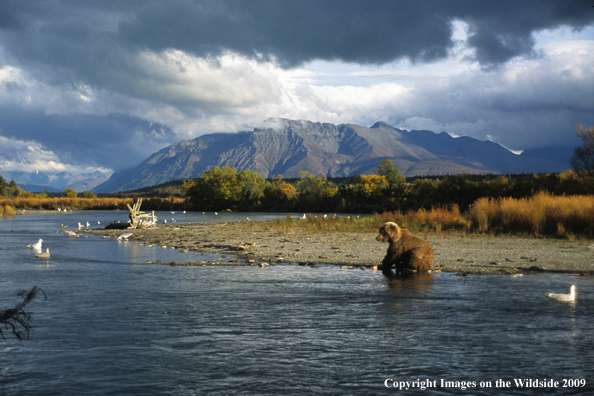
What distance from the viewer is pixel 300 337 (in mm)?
8516

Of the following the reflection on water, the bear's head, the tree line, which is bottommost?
the reflection on water

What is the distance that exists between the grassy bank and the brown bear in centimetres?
1285

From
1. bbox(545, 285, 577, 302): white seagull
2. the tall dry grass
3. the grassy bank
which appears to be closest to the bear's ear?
bbox(545, 285, 577, 302): white seagull

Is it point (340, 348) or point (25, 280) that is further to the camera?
point (25, 280)

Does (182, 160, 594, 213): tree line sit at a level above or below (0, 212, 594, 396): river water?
above

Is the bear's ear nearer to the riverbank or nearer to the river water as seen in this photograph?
the river water

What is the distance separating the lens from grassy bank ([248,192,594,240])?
26359mm

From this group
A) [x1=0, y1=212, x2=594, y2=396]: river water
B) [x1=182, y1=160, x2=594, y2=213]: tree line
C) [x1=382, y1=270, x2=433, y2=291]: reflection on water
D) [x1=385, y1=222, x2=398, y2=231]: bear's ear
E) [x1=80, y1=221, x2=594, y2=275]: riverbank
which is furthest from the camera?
[x1=182, y1=160, x2=594, y2=213]: tree line

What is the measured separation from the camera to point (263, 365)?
7148 mm

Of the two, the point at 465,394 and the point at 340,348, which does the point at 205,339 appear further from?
the point at 465,394

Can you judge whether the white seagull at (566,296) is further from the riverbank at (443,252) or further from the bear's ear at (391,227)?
the bear's ear at (391,227)

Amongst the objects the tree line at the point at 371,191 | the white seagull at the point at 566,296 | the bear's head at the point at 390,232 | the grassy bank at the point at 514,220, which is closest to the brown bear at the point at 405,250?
the bear's head at the point at 390,232

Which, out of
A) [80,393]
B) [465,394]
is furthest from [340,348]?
[80,393]

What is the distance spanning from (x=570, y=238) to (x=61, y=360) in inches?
958
